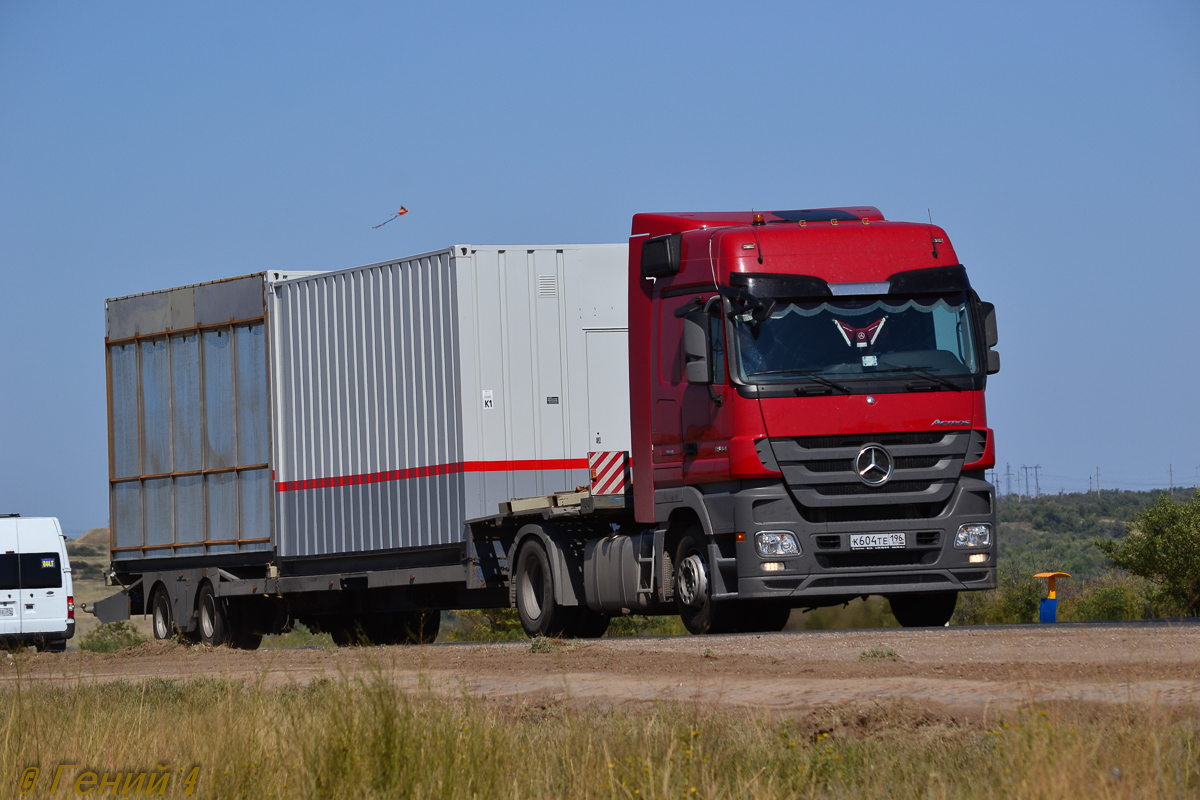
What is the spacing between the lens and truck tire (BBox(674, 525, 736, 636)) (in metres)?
15.1

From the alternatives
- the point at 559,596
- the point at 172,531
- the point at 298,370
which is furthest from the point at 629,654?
the point at 172,531

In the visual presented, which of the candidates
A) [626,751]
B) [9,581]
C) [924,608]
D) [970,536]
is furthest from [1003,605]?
[626,751]

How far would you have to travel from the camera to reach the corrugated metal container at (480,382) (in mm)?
17562

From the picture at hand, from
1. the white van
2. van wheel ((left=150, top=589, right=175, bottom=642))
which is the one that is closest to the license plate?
van wheel ((left=150, top=589, right=175, bottom=642))

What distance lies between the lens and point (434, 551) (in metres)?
18.1

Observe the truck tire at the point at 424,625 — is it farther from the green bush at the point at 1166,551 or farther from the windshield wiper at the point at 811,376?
the green bush at the point at 1166,551

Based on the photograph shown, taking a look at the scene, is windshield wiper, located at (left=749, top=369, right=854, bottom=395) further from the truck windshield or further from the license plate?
the license plate

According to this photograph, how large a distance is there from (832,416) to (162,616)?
11.3m

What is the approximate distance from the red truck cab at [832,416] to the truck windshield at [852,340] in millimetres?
13

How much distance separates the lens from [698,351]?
14.5m

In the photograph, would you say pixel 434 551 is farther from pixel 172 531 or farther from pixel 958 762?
pixel 958 762

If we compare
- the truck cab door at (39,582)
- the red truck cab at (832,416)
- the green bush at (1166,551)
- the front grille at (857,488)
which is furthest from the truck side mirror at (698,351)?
the truck cab door at (39,582)

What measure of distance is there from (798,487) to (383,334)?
6242mm

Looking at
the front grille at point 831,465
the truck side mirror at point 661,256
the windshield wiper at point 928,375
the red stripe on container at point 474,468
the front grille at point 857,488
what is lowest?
the front grille at point 857,488
